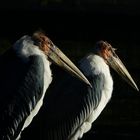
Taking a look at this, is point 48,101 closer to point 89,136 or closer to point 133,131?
point 89,136

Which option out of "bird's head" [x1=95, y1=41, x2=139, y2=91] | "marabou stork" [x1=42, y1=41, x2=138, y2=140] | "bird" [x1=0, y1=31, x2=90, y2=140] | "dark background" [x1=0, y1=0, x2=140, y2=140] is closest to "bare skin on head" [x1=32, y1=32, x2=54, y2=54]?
"bird" [x1=0, y1=31, x2=90, y2=140]

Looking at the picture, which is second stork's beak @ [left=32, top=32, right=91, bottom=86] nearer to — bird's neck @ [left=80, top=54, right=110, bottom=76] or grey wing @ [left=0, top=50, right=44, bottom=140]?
bird's neck @ [left=80, top=54, right=110, bottom=76]

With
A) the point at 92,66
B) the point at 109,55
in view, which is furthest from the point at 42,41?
the point at 109,55

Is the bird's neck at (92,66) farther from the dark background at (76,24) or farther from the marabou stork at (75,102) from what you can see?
the dark background at (76,24)

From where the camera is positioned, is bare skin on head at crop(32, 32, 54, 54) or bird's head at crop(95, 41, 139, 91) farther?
bird's head at crop(95, 41, 139, 91)

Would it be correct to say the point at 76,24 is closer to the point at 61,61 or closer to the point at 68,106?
the point at 61,61

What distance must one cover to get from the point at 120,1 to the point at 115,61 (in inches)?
434

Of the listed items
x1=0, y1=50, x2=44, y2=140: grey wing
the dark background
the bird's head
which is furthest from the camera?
the dark background

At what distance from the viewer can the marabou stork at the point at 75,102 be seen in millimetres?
8156

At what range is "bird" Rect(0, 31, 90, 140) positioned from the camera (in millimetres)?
7617

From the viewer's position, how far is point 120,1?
65.6 ft

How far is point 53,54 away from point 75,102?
1.73 ft

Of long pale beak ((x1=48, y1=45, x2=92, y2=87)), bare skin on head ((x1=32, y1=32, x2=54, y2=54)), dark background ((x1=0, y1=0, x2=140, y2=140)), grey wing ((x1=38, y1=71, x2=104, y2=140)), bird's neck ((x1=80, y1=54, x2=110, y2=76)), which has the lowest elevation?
dark background ((x1=0, y1=0, x2=140, y2=140))

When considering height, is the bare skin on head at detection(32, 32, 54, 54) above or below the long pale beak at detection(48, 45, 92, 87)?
above
